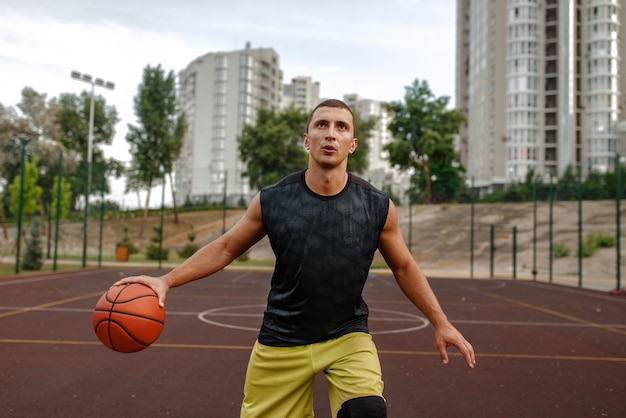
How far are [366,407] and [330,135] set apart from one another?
3.74ft

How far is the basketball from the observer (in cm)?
273

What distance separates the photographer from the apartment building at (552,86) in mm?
63688

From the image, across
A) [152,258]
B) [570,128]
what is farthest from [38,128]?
[570,128]

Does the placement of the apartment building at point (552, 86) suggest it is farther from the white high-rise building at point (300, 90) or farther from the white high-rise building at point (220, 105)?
the white high-rise building at point (300, 90)

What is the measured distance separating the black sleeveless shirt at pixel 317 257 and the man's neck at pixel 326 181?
0.08 feet

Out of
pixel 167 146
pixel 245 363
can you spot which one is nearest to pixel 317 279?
pixel 245 363

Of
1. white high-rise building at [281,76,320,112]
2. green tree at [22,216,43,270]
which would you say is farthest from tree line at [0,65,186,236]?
white high-rise building at [281,76,320,112]

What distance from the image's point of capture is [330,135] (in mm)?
2592

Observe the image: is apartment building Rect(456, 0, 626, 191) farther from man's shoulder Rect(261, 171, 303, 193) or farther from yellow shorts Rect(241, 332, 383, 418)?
yellow shorts Rect(241, 332, 383, 418)

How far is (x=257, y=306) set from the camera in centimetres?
1180

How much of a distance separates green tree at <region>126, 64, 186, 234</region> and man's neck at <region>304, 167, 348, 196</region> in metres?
36.7

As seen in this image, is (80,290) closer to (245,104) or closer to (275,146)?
(275,146)

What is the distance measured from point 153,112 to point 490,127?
42161 millimetres

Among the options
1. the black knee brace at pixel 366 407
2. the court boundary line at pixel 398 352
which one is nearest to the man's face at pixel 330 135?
the black knee brace at pixel 366 407
